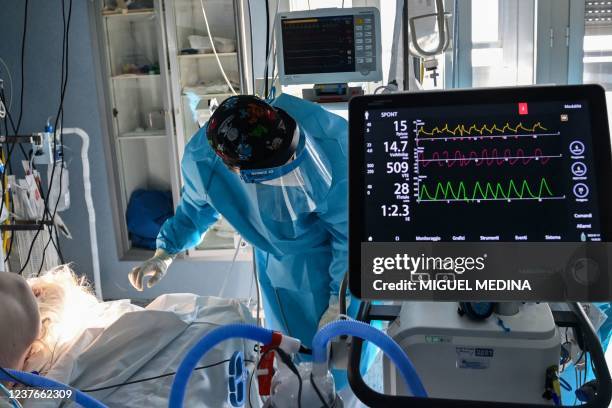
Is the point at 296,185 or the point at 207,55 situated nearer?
the point at 296,185

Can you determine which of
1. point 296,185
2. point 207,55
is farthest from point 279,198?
point 207,55

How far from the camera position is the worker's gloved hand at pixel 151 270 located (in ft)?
6.97

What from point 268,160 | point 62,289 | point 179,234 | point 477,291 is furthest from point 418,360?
point 62,289

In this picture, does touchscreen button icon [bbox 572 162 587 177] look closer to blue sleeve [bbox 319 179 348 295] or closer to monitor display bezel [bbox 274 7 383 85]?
blue sleeve [bbox 319 179 348 295]

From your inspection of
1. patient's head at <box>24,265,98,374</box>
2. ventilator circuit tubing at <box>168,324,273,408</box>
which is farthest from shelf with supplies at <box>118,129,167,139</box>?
ventilator circuit tubing at <box>168,324,273,408</box>

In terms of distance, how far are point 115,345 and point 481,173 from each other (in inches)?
53.0

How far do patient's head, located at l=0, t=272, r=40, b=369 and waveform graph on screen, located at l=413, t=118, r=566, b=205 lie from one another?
54.1 inches

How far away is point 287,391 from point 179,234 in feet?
5.02

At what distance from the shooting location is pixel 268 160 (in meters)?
1.42

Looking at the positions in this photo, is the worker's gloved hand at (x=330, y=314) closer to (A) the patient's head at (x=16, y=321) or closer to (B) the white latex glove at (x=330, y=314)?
(B) the white latex glove at (x=330, y=314)

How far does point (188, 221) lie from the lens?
215cm

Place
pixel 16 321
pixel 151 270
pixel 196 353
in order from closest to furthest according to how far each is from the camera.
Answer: pixel 196 353, pixel 16 321, pixel 151 270

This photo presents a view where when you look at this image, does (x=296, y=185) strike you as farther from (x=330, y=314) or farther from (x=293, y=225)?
(x=330, y=314)

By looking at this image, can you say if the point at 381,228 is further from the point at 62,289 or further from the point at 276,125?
the point at 62,289
